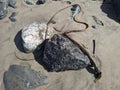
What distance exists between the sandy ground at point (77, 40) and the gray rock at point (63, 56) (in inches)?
3.8

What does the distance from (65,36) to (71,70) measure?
0.62m

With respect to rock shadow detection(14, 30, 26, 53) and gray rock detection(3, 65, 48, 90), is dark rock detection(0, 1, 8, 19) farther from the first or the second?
gray rock detection(3, 65, 48, 90)

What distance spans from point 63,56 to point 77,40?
0.54m

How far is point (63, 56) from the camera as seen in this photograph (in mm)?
4855

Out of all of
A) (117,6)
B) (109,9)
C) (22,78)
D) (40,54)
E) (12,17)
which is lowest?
(22,78)

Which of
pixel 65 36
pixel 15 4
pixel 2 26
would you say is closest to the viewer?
pixel 65 36

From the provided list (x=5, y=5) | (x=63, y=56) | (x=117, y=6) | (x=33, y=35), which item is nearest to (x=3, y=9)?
(x=5, y=5)

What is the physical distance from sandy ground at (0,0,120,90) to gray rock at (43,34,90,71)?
0.10m

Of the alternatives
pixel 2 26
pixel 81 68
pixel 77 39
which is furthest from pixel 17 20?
pixel 81 68

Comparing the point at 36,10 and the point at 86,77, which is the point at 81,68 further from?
the point at 36,10

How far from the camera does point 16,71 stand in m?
4.86

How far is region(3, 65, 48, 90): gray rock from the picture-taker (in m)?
4.66

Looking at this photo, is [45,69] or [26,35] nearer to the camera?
[45,69]

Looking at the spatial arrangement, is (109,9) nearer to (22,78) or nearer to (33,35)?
(33,35)
